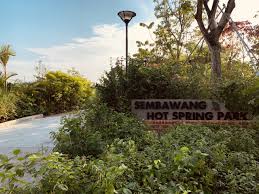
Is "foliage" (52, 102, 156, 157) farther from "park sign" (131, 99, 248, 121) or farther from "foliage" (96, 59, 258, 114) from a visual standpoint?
"park sign" (131, 99, 248, 121)

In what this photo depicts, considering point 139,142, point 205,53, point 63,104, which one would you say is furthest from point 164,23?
point 139,142

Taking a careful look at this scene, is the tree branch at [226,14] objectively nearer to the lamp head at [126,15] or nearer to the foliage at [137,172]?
the lamp head at [126,15]

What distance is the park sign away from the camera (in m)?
6.21

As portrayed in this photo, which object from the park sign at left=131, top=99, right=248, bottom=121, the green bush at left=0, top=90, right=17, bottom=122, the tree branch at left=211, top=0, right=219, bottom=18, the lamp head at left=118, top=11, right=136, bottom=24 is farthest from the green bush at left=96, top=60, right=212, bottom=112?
the green bush at left=0, top=90, right=17, bottom=122

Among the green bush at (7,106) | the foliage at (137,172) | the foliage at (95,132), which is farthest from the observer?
the green bush at (7,106)

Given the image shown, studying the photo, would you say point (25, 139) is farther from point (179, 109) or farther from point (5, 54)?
point (5, 54)

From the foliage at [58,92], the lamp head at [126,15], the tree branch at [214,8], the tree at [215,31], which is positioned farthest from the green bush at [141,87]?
the foliage at [58,92]

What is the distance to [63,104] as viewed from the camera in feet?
42.5

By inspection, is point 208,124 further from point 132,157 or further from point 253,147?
point 132,157

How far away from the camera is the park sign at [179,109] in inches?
245

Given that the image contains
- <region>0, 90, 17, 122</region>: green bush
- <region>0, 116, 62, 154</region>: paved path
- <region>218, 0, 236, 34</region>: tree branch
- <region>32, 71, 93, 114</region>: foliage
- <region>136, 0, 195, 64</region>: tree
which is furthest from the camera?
<region>136, 0, 195, 64</region>: tree

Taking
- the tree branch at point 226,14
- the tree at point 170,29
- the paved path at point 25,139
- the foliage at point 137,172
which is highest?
the tree at point 170,29

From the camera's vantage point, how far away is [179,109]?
6.24m

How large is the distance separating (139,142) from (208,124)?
225cm
